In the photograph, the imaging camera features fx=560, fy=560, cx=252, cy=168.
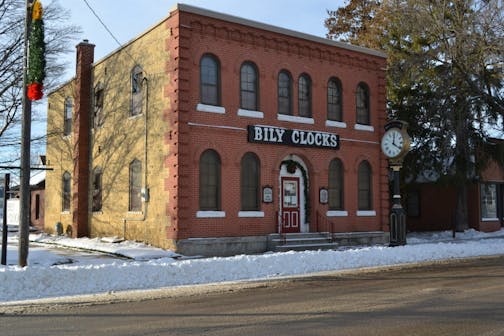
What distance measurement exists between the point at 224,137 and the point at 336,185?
5.74 meters

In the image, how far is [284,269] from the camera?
1478 centimetres

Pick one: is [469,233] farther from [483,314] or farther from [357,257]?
[483,314]

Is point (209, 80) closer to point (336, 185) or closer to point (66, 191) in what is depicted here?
point (336, 185)

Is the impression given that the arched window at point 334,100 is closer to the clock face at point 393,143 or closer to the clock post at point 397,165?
the clock face at point 393,143

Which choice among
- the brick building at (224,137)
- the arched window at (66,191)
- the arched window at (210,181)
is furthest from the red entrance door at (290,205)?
the arched window at (66,191)

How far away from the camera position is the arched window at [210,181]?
18984mm

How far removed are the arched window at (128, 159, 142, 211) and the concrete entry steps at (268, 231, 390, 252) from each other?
16.6 feet

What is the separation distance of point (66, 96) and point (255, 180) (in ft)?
39.9

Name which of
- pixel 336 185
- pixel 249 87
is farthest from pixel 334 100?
pixel 249 87

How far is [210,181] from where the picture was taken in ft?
63.1

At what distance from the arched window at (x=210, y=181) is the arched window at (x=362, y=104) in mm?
7553

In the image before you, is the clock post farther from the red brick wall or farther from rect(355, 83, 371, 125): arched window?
rect(355, 83, 371, 125): arched window

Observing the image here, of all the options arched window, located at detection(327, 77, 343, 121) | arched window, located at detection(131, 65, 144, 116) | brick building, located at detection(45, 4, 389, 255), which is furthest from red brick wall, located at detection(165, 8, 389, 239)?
arched window, located at detection(131, 65, 144, 116)

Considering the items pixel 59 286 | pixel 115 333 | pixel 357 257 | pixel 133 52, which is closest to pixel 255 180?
pixel 357 257
